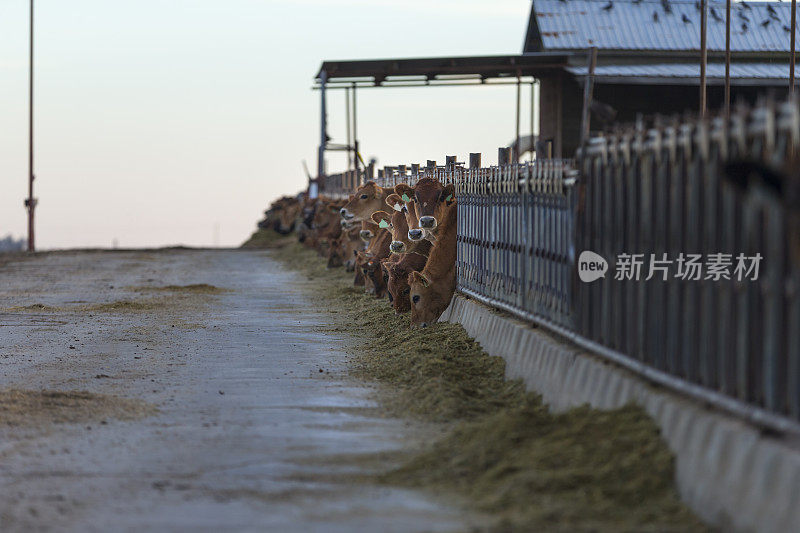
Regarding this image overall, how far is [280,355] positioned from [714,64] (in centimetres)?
3813

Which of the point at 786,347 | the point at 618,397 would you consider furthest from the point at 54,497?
the point at 786,347

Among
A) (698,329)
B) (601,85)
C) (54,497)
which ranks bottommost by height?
(54,497)

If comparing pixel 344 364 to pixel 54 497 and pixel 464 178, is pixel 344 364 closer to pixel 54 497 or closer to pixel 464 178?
pixel 464 178

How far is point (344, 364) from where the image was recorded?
1340 centimetres

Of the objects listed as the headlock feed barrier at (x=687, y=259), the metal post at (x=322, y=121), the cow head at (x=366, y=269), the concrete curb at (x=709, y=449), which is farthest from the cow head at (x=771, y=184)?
the metal post at (x=322, y=121)

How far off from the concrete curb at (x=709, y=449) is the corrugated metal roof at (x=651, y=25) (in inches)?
1626

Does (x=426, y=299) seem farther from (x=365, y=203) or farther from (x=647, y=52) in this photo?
(x=647, y=52)

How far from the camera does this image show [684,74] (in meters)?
45.7

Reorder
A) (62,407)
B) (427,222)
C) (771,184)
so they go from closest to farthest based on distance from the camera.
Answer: (771,184)
(62,407)
(427,222)

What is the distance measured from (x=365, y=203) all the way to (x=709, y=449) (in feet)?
55.7

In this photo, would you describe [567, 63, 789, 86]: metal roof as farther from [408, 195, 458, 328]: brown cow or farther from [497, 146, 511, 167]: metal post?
[408, 195, 458, 328]: brown cow

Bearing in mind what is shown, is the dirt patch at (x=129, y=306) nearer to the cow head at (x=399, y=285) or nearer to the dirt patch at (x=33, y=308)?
the dirt patch at (x=33, y=308)

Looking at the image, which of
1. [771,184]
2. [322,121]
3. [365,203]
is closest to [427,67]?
[322,121]

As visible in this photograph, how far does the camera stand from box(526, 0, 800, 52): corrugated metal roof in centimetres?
4994
